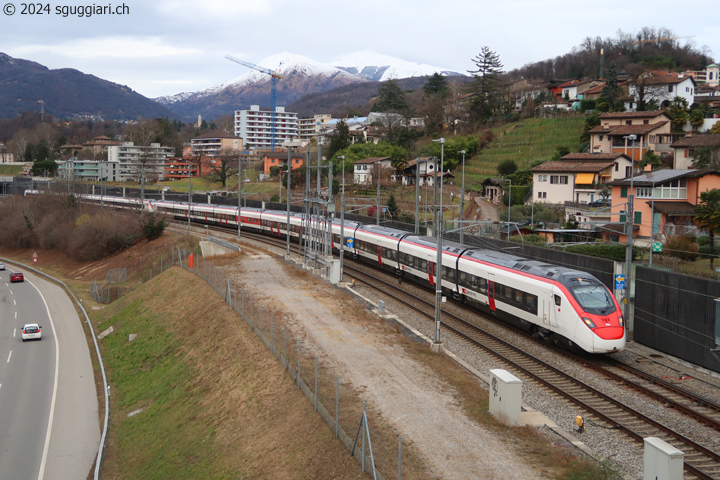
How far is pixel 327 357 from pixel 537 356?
7.90m

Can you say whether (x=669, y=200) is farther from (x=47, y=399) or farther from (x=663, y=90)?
(x=663, y=90)

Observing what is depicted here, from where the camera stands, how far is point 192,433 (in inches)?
849

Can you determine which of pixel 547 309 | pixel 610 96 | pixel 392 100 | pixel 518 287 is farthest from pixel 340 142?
pixel 547 309

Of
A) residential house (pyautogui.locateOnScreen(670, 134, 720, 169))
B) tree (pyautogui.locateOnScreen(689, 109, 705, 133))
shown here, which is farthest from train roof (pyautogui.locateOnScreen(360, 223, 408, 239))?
tree (pyautogui.locateOnScreen(689, 109, 705, 133))

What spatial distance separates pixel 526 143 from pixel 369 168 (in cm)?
2365

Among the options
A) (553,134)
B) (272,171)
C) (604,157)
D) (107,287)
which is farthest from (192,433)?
(272,171)

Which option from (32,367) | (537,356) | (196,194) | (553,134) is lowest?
(32,367)

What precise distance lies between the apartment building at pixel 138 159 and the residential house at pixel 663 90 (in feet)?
339

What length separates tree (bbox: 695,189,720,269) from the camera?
3906 centimetres

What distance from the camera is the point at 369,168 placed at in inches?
3280

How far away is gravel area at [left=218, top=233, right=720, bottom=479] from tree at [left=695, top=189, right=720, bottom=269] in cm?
1882

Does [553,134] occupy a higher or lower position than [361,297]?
higher

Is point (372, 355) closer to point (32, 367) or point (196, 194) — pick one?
point (32, 367)

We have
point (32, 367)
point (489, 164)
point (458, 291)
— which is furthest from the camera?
point (489, 164)
